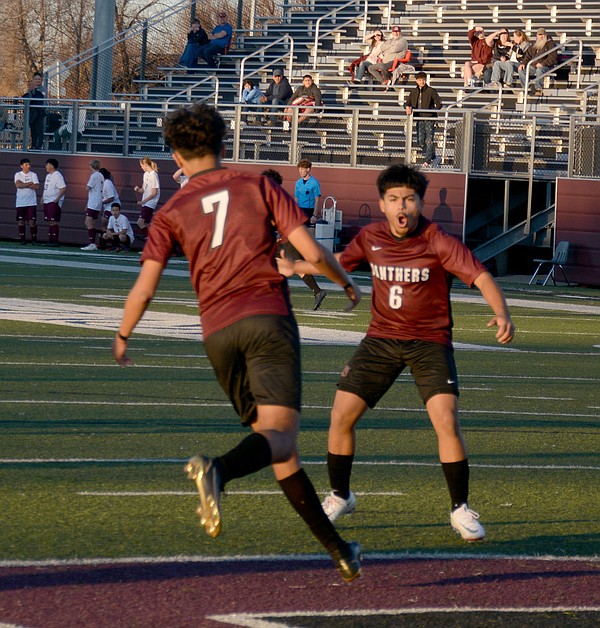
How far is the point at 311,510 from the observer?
16.2 ft

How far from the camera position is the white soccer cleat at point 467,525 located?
230 inches

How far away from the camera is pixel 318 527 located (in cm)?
493

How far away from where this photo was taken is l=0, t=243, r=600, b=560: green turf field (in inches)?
239

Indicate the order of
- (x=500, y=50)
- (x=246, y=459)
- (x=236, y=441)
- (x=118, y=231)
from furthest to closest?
(x=500, y=50)
(x=118, y=231)
(x=236, y=441)
(x=246, y=459)

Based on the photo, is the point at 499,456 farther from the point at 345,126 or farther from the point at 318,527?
the point at 345,126

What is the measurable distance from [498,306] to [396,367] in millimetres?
582

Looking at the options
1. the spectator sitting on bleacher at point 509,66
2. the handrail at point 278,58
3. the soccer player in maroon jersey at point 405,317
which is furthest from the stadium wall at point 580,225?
the soccer player in maroon jersey at point 405,317

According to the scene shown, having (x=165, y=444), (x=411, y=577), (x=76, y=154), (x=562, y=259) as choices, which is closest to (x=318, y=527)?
(x=411, y=577)

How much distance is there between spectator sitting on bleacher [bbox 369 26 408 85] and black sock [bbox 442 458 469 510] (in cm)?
2642

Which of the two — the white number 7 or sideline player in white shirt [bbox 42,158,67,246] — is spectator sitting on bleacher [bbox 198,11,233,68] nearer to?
sideline player in white shirt [bbox 42,158,67,246]

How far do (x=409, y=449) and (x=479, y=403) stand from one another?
2295mm

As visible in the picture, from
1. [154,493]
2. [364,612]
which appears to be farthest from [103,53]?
[364,612]

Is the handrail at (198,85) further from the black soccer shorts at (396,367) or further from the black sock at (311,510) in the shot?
the black sock at (311,510)

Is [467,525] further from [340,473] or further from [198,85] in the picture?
[198,85]
